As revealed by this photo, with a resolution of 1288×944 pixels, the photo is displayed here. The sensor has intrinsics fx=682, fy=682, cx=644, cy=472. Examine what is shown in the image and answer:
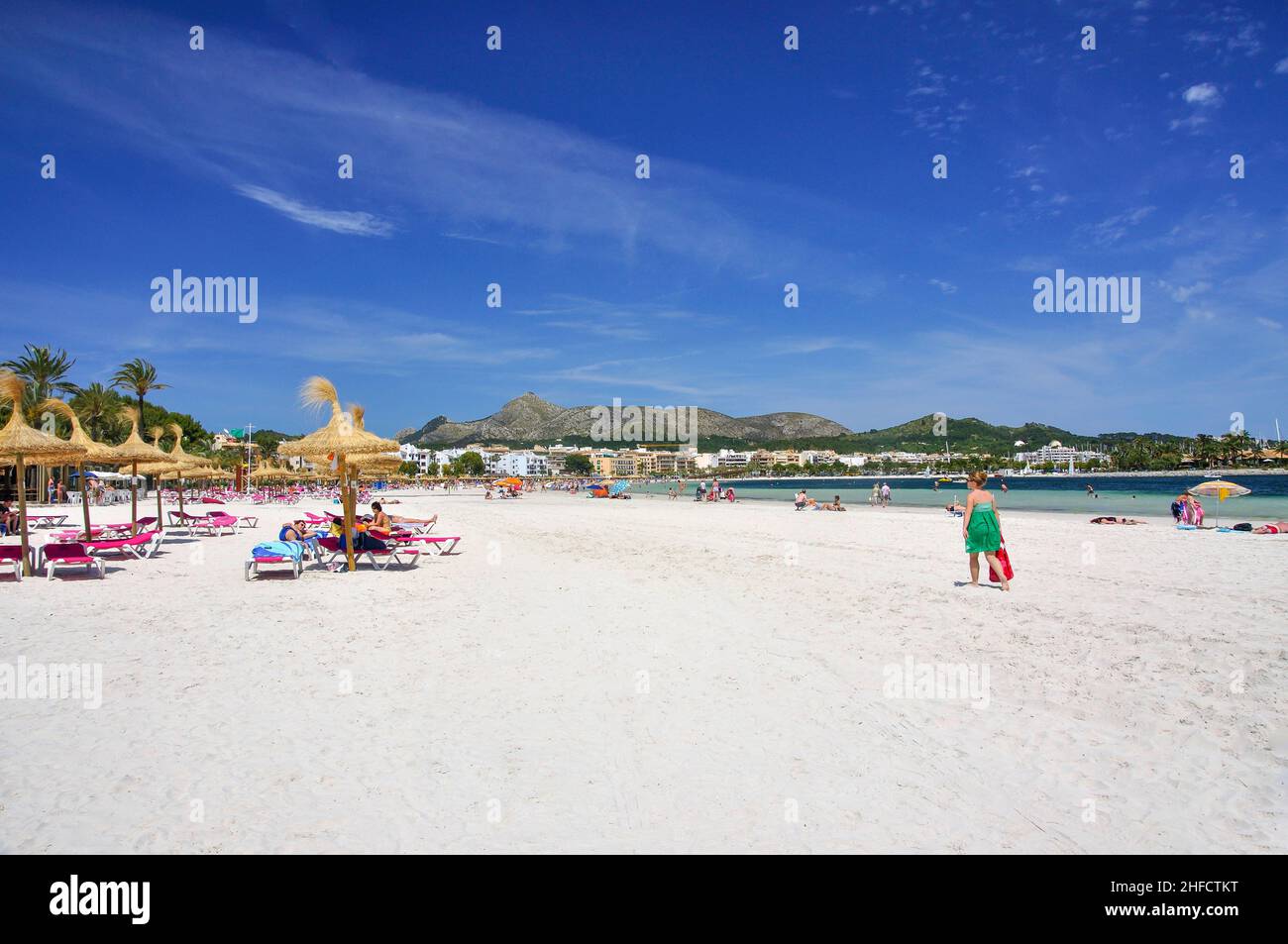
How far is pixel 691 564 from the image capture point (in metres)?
12.1

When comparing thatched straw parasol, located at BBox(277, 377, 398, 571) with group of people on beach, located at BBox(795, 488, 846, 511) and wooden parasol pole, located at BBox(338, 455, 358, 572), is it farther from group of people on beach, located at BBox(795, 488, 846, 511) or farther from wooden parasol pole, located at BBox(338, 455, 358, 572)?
group of people on beach, located at BBox(795, 488, 846, 511)

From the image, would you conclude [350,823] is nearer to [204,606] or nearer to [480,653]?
[480,653]

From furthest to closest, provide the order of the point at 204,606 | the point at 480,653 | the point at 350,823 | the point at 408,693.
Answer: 1. the point at 204,606
2. the point at 480,653
3. the point at 408,693
4. the point at 350,823

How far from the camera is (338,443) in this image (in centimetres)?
1102

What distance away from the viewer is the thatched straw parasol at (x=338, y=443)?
10.9 m

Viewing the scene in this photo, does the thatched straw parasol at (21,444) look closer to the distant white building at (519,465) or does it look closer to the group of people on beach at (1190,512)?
the group of people on beach at (1190,512)

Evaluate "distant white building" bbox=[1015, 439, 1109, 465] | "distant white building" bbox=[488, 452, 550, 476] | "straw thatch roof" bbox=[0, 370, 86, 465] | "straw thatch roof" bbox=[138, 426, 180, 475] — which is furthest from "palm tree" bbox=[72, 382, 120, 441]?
"distant white building" bbox=[1015, 439, 1109, 465]

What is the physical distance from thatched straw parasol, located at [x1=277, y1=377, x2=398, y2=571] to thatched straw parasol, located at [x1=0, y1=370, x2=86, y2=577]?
327 centimetres

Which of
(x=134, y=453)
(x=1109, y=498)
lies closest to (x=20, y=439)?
(x=134, y=453)

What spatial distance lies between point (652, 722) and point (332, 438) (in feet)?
28.3

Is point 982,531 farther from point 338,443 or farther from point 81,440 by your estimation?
point 81,440
